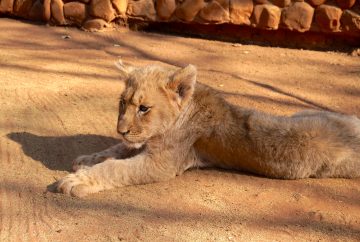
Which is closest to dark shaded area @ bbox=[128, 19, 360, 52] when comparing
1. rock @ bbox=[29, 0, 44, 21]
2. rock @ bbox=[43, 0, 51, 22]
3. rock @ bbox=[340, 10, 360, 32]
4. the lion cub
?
rock @ bbox=[340, 10, 360, 32]

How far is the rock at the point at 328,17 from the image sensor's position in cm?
884

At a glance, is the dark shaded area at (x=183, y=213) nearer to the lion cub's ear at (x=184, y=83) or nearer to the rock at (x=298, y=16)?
the lion cub's ear at (x=184, y=83)

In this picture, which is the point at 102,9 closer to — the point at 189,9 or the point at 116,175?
the point at 189,9

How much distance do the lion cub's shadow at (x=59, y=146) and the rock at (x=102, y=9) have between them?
4763 mm

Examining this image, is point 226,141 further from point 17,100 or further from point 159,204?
point 17,100

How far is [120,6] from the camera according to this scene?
31.6ft

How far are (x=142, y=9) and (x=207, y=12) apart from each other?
1103mm

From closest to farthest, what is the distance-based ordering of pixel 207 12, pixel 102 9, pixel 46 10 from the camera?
pixel 207 12 → pixel 102 9 → pixel 46 10

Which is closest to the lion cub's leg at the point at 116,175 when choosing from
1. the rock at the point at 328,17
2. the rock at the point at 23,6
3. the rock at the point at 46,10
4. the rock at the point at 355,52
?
the rock at the point at 355,52

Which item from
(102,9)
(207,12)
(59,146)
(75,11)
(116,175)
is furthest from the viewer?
(75,11)

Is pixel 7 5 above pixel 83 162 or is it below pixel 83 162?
above

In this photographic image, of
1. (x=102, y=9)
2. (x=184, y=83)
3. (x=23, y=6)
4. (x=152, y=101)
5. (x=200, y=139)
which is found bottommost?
(x=23, y=6)

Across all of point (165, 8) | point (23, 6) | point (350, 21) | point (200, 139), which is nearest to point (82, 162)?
point (200, 139)

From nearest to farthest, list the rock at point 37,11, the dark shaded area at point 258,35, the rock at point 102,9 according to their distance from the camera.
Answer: the dark shaded area at point 258,35 → the rock at point 102,9 → the rock at point 37,11
